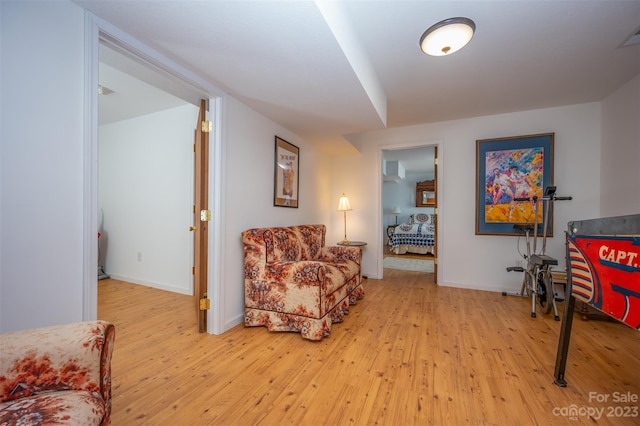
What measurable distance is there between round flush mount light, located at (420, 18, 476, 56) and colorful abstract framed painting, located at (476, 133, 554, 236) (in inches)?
86.8

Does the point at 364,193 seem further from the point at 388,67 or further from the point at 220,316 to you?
the point at 220,316

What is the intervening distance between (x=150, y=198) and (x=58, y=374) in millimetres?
3291

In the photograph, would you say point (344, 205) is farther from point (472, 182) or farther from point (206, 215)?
point (206, 215)

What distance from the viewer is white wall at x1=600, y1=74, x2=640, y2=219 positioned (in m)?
2.58

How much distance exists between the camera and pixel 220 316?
225cm

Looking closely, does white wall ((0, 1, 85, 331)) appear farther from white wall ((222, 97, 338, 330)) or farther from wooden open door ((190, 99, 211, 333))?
white wall ((222, 97, 338, 330))

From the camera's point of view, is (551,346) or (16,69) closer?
(16,69)

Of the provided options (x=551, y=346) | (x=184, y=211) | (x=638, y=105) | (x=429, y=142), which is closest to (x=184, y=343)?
(x=184, y=211)

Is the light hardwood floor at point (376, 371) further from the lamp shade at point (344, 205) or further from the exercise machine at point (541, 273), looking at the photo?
the lamp shade at point (344, 205)

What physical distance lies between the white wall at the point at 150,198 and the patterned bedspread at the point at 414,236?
16.4 ft

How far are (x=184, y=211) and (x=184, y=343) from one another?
1.81 meters

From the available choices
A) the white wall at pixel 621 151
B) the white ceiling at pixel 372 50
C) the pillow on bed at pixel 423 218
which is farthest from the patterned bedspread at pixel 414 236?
the white ceiling at pixel 372 50

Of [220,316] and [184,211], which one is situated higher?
[184,211]

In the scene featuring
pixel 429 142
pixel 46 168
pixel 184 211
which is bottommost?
pixel 184 211
